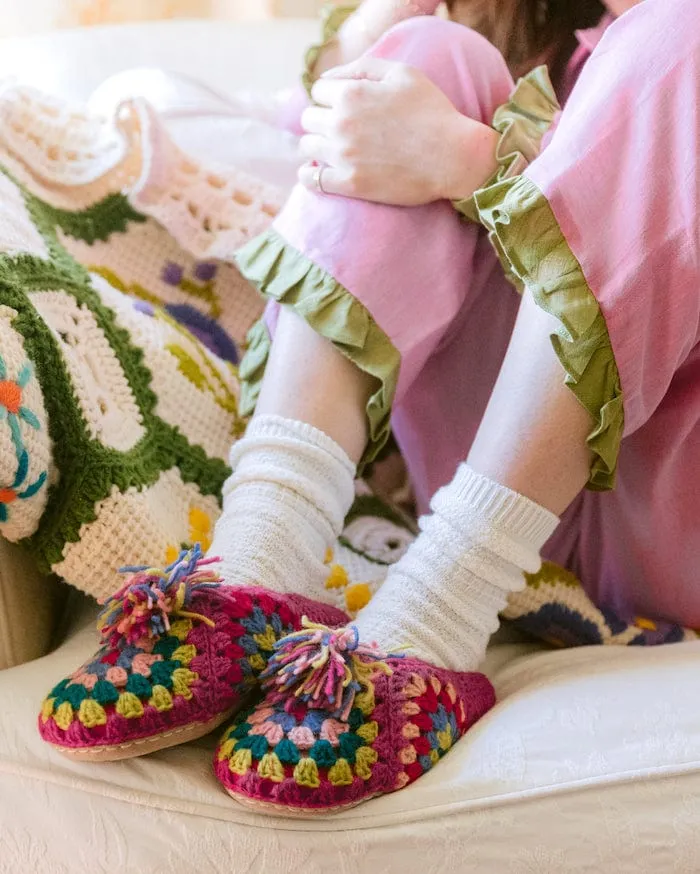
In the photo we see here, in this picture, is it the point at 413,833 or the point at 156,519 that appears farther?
the point at 156,519

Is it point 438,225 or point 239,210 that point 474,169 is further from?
point 239,210

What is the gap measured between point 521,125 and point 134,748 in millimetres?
458

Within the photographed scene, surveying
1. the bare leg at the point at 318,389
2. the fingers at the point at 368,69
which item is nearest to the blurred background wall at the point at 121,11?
the fingers at the point at 368,69

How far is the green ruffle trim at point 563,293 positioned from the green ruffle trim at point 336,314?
11 cm

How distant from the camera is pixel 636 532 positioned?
2.06 ft

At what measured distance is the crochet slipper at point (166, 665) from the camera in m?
0.45

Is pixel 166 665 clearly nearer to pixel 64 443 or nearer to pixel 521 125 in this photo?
pixel 64 443

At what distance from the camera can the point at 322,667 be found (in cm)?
46

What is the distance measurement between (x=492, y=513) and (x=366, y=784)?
0.16 meters

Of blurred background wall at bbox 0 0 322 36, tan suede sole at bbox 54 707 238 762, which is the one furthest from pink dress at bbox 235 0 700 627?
blurred background wall at bbox 0 0 322 36

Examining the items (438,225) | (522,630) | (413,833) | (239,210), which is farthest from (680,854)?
(239,210)

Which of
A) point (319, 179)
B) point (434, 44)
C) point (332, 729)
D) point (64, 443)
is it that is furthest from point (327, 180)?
point (332, 729)

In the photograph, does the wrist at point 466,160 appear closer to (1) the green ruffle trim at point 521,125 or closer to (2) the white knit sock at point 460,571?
(1) the green ruffle trim at point 521,125

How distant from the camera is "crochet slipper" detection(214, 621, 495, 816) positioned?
17.3 inches
